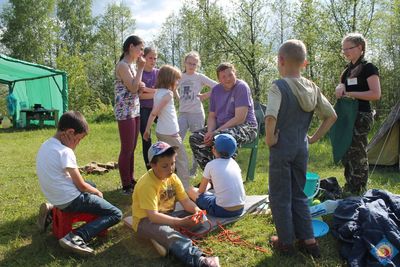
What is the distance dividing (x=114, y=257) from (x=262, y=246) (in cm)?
119

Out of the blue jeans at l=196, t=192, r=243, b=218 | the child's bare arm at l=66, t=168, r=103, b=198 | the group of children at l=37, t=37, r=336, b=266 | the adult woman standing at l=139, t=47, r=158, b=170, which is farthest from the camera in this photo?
the adult woman standing at l=139, t=47, r=158, b=170

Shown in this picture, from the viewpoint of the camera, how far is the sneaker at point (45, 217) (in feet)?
11.3

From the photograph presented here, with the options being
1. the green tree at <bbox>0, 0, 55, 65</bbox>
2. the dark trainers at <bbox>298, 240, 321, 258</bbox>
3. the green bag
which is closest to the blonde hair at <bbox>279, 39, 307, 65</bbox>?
the dark trainers at <bbox>298, 240, 321, 258</bbox>

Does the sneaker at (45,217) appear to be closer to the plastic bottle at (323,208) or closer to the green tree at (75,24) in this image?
the plastic bottle at (323,208)

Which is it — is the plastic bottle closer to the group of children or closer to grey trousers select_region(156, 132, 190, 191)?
the group of children

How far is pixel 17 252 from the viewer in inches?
123

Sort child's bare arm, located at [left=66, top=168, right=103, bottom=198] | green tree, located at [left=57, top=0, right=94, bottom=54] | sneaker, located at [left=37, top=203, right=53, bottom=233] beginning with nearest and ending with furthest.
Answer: child's bare arm, located at [left=66, top=168, right=103, bottom=198] < sneaker, located at [left=37, top=203, right=53, bottom=233] < green tree, located at [left=57, top=0, right=94, bottom=54]

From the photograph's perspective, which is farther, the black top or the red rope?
the black top

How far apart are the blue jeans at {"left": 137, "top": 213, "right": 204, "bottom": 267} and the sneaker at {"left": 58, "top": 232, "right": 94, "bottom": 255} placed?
417 mm

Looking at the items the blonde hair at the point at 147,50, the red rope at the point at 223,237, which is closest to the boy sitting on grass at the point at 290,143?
the red rope at the point at 223,237

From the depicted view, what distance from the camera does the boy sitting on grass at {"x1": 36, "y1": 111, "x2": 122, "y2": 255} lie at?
3090mm

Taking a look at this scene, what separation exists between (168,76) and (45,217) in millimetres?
1894

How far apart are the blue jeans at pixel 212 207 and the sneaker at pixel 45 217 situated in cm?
137

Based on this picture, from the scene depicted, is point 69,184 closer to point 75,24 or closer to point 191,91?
point 191,91
